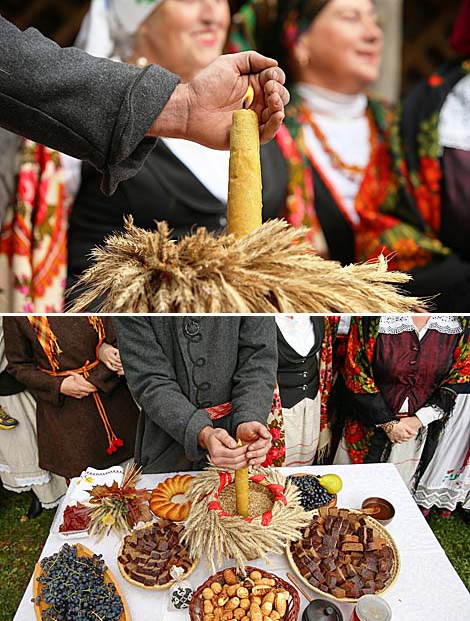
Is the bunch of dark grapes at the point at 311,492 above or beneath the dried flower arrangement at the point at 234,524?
above

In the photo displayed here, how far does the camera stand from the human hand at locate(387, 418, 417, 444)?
61 cm

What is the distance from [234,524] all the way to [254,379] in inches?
7.1

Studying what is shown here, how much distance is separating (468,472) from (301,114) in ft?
3.19

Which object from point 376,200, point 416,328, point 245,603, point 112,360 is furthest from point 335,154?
point 245,603

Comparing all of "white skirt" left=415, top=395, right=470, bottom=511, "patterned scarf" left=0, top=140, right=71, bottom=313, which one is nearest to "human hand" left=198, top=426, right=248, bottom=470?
"white skirt" left=415, top=395, right=470, bottom=511

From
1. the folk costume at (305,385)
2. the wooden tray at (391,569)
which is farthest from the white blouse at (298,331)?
the wooden tray at (391,569)

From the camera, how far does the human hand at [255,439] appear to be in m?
0.59

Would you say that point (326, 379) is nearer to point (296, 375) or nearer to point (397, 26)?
point (296, 375)

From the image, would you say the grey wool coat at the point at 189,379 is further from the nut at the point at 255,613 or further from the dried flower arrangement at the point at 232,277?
the nut at the point at 255,613

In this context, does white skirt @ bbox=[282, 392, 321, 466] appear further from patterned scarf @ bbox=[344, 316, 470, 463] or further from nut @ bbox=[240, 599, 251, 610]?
nut @ bbox=[240, 599, 251, 610]

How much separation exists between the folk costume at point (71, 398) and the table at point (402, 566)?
0.19 ft

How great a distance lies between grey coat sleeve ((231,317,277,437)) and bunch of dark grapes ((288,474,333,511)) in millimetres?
96

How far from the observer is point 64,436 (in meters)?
0.59

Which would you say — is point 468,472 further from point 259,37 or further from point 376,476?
point 259,37
